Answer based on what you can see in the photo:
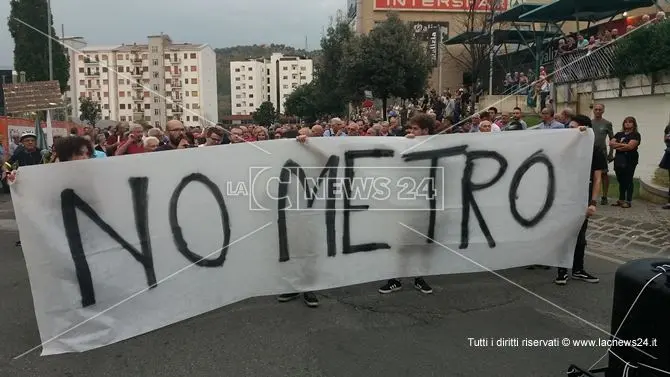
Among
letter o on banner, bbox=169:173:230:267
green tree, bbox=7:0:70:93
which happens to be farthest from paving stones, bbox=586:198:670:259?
green tree, bbox=7:0:70:93

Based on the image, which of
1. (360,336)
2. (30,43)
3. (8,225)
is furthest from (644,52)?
(30,43)

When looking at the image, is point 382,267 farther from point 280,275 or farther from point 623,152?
point 623,152

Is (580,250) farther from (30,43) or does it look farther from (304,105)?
(304,105)

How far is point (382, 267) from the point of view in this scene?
5.06 m

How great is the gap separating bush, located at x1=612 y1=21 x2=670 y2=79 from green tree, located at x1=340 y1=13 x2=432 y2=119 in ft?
→ 65.9

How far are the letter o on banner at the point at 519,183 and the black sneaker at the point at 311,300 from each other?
6.56 ft

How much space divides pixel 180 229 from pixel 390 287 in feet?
6.81

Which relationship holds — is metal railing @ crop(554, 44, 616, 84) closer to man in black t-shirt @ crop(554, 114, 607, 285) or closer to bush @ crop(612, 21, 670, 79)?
bush @ crop(612, 21, 670, 79)

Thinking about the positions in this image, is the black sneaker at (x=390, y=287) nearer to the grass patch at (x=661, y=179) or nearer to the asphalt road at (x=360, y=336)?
the asphalt road at (x=360, y=336)

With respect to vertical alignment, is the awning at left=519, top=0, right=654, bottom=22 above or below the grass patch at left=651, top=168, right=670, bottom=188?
above

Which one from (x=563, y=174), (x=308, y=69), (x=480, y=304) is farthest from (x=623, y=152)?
(x=308, y=69)

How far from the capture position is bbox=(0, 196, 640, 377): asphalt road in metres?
3.75

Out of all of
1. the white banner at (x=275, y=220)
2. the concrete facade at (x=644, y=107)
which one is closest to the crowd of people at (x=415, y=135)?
the white banner at (x=275, y=220)

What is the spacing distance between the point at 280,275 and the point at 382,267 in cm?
93
